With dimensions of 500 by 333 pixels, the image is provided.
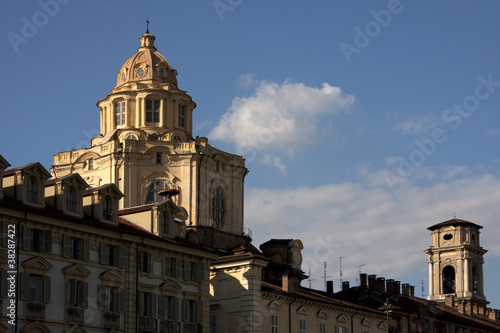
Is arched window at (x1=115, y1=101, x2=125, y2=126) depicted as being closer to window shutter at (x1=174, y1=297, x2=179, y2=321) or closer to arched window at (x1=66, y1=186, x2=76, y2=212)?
window shutter at (x1=174, y1=297, x2=179, y2=321)

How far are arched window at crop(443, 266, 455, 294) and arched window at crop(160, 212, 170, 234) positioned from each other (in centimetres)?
9351

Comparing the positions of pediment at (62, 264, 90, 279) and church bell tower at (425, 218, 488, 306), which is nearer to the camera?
pediment at (62, 264, 90, 279)

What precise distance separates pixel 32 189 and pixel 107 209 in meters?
6.06

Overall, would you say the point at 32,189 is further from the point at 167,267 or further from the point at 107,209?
the point at 167,267

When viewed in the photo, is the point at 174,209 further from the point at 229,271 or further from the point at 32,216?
the point at 32,216

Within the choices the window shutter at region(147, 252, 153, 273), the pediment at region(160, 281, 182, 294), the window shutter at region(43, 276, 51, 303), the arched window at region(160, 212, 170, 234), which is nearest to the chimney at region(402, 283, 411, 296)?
the arched window at region(160, 212, 170, 234)

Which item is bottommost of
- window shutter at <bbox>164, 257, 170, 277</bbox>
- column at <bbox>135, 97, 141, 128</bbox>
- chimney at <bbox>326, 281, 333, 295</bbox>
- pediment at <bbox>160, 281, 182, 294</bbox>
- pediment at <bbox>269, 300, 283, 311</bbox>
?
pediment at <bbox>269, 300, 283, 311</bbox>

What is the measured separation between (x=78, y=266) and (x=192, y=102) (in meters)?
47.0

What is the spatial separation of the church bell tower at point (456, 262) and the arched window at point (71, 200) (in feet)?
317

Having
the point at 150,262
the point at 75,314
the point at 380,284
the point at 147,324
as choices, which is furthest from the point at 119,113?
the point at 75,314

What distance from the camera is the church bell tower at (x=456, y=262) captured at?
149 m

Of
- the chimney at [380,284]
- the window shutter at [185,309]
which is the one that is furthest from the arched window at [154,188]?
the window shutter at [185,309]

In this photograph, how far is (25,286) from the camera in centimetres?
5278

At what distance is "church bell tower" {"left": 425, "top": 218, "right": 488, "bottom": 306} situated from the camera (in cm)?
14862
